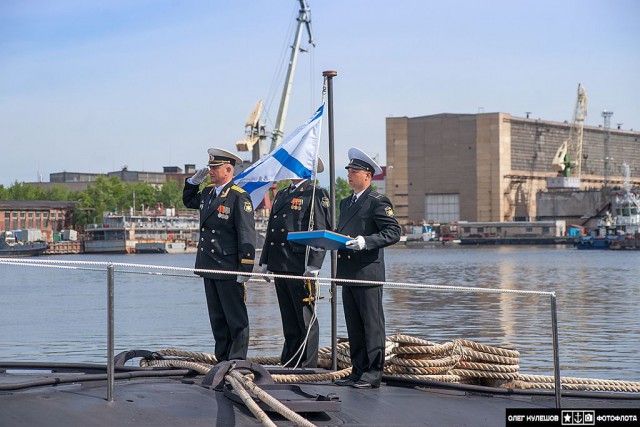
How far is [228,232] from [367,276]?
1.40 meters

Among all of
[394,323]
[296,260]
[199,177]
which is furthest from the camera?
[394,323]

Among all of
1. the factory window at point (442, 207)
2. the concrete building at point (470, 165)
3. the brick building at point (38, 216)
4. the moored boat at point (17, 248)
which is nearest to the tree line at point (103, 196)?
the brick building at point (38, 216)

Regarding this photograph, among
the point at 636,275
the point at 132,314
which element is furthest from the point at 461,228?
the point at 132,314

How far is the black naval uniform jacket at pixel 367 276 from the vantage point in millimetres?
6992

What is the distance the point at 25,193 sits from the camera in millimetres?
139875

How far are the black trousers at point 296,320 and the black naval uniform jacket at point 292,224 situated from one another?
0.20 metres

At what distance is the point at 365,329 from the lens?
7035 mm

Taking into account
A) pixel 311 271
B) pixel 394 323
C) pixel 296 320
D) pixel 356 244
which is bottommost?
pixel 394 323

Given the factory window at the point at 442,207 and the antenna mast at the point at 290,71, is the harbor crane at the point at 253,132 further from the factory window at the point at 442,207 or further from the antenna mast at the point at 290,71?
the factory window at the point at 442,207

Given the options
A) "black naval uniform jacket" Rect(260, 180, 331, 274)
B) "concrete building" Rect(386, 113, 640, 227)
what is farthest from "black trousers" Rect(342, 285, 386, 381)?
"concrete building" Rect(386, 113, 640, 227)

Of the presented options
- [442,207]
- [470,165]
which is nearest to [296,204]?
[470,165]

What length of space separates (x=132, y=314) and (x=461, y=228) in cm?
10064

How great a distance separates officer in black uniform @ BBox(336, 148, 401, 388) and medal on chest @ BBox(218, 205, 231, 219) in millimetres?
990

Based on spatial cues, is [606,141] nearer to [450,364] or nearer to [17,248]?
[17,248]
